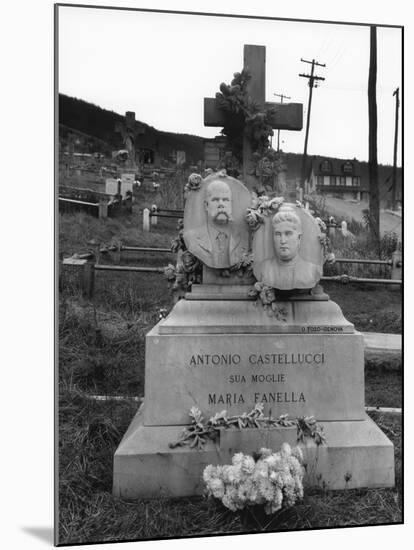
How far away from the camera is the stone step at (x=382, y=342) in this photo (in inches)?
225

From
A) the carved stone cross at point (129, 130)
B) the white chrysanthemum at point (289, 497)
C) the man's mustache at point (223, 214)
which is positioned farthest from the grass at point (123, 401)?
the man's mustache at point (223, 214)

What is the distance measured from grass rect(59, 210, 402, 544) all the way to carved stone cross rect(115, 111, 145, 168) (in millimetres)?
625

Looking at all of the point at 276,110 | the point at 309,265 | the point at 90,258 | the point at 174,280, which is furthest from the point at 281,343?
the point at 90,258

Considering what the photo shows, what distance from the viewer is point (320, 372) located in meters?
3.96

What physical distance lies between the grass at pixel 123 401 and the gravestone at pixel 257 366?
0.55ft

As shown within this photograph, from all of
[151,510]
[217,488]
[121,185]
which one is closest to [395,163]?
[121,185]

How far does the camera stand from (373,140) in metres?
5.09

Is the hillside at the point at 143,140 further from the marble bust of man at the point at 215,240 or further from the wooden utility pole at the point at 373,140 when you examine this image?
the marble bust of man at the point at 215,240

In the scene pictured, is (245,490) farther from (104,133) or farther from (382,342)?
(104,133)

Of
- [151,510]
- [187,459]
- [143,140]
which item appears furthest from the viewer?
[143,140]

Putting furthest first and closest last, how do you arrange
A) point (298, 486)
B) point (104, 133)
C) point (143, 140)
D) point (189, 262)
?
point (143, 140)
point (104, 133)
point (189, 262)
point (298, 486)

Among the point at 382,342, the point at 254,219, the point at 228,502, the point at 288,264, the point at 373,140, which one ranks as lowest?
the point at 228,502

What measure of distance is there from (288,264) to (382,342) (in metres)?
2.32

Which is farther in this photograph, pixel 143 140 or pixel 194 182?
pixel 143 140
